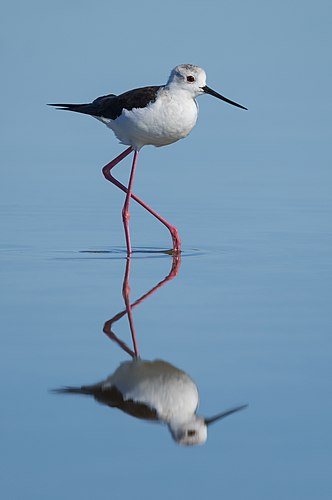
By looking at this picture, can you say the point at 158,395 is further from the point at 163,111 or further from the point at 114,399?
the point at 163,111

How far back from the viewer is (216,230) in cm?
787

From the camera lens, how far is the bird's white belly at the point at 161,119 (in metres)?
7.54

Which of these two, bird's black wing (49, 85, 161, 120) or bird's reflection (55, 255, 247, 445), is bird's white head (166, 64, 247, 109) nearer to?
bird's black wing (49, 85, 161, 120)

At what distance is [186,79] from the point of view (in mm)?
7660

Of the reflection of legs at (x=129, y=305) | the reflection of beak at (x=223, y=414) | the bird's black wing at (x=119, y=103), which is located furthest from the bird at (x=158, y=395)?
the bird's black wing at (x=119, y=103)

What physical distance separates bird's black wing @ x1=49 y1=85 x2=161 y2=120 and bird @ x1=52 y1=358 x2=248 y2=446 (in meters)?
3.49

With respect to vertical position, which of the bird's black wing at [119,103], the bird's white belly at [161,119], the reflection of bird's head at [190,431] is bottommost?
the reflection of bird's head at [190,431]

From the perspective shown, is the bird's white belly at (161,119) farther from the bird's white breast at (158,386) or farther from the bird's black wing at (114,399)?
the bird's black wing at (114,399)

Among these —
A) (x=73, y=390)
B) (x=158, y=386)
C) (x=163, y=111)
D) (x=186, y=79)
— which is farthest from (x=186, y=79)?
(x=73, y=390)

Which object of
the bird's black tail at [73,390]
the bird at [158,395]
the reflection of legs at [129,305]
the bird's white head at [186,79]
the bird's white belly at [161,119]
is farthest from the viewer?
the bird's white head at [186,79]

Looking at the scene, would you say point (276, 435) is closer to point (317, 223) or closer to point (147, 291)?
point (147, 291)

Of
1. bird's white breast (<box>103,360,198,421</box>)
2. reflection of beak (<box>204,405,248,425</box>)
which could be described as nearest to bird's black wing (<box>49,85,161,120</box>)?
bird's white breast (<box>103,360,198,421</box>)

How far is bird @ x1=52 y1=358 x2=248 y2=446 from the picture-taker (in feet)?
12.2

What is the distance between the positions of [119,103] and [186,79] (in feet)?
1.72
